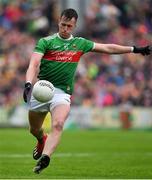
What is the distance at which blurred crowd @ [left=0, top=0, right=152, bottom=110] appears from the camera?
3234cm

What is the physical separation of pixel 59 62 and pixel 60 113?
Result: 952 millimetres

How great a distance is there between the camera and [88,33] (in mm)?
35312

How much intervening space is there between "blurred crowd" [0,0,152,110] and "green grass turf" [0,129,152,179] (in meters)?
1.69

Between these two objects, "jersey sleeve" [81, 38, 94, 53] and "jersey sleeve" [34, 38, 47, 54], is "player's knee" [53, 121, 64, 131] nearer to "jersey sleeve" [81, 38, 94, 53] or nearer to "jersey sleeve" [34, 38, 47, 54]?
"jersey sleeve" [34, 38, 47, 54]

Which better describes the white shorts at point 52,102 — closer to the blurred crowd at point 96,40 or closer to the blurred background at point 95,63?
the blurred background at point 95,63

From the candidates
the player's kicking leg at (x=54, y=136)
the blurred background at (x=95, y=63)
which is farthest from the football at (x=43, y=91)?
the blurred background at (x=95, y=63)

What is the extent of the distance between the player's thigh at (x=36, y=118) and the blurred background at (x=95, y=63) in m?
15.7

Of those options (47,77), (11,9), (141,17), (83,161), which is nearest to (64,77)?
(47,77)

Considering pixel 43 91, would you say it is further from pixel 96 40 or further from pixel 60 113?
pixel 96 40

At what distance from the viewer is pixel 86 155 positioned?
20578mm

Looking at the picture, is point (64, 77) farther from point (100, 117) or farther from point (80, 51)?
point (100, 117)

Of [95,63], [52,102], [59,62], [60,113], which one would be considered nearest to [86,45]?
[59,62]

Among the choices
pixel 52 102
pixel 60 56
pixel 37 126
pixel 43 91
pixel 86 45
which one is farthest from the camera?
pixel 37 126

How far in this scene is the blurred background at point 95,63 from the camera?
3186 cm
